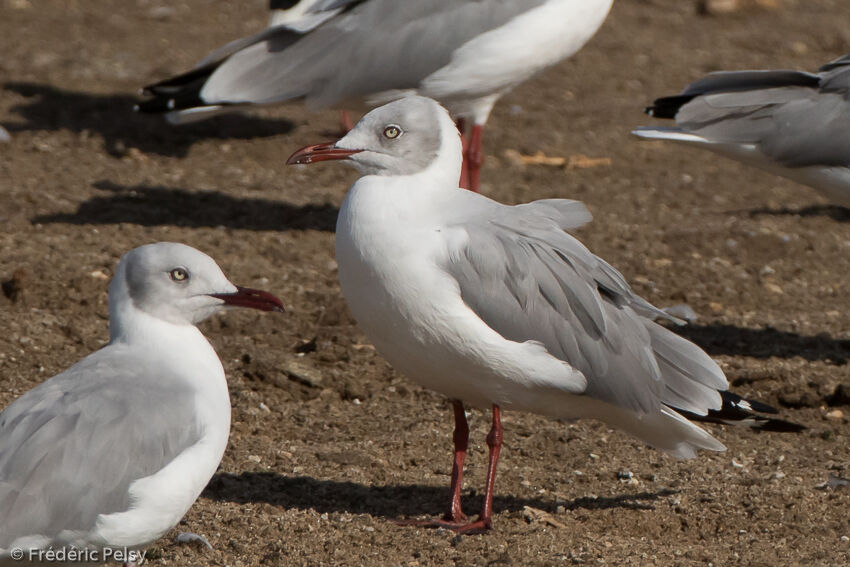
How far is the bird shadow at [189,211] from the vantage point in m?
8.28

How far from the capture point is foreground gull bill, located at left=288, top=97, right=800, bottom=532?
4793 mm

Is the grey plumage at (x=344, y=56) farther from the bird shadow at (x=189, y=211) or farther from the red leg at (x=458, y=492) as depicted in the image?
the red leg at (x=458, y=492)

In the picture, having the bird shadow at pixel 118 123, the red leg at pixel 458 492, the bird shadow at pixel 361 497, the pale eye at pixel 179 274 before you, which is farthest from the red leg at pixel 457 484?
the bird shadow at pixel 118 123

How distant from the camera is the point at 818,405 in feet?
21.3

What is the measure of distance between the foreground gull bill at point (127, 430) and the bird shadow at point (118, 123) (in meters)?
5.55

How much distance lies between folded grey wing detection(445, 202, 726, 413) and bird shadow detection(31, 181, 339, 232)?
3.60 m

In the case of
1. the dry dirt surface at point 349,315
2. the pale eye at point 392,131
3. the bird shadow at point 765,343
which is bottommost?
the bird shadow at point 765,343

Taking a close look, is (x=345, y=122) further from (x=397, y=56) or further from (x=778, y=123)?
(x=778, y=123)

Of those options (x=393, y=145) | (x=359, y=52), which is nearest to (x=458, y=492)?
(x=393, y=145)

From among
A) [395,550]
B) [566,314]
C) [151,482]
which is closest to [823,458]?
[566,314]

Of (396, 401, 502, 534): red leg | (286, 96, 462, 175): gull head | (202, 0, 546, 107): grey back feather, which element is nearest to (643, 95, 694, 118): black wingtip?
(202, 0, 546, 107): grey back feather

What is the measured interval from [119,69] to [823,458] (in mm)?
7477

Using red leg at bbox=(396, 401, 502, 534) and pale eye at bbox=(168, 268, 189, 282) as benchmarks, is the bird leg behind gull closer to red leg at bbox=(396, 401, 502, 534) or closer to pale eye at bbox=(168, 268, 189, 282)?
red leg at bbox=(396, 401, 502, 534)

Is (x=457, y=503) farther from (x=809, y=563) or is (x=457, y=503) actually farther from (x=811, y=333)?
(x=811, y=333)
